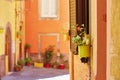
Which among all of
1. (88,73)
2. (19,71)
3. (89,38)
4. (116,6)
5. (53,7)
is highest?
(53,7)

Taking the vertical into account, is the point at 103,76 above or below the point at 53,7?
below

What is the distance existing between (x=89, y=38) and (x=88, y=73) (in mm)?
551

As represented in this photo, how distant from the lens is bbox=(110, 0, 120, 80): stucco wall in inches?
113

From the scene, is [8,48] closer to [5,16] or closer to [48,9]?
[5,16]

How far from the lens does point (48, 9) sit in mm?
19688

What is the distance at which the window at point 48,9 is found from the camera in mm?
19625

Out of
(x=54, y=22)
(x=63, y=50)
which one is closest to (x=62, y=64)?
(x=63, y=50)

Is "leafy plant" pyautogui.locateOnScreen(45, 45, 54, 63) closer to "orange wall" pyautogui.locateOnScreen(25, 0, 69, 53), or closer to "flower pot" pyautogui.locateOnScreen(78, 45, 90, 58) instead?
"orange wall" pyautogui.locateOnScreen(25, 0, 69, 53)

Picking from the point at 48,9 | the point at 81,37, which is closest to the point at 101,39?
the point at 81,37

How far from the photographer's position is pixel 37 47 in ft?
65.2

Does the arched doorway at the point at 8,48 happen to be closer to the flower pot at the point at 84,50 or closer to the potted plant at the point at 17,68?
the potted plant at the point at 17,68

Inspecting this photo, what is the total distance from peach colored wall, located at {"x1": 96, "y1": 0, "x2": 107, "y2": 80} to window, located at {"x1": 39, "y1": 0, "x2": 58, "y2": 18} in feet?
52.0

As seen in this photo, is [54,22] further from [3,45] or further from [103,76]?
[103,76]

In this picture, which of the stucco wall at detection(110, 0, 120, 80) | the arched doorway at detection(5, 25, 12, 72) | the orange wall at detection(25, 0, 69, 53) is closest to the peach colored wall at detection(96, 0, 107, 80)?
the stucco wall at detection(110, 0, 120, 80)
